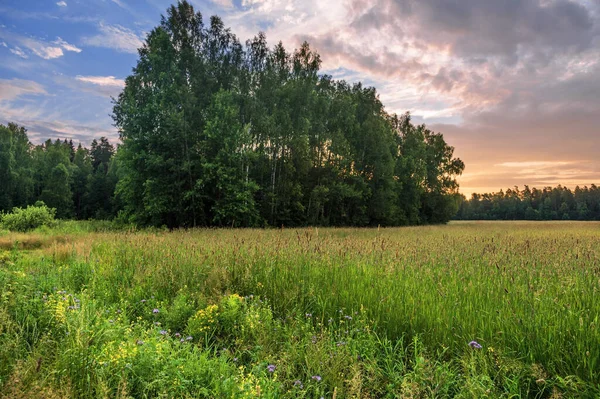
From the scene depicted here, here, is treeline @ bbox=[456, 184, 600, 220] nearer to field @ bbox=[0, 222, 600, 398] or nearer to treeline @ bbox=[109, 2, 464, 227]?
treeline @ bbox=[109, 2, 464, 227]

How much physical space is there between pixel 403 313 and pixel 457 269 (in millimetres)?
2401

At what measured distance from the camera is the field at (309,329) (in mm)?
2641

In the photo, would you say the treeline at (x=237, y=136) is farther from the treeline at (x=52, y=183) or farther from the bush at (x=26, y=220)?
the treeline at (x=52, y=183)

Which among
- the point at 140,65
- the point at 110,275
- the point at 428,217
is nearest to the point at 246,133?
the point at 140,65

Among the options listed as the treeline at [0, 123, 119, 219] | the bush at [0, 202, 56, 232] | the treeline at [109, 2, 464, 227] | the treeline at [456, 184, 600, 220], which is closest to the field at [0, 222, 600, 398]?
the treeline at [109, 2, 464, 227]

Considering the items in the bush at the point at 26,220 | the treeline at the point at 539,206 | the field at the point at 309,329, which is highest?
the treeline at the point at 539,206

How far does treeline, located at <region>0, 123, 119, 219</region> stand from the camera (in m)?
48.0

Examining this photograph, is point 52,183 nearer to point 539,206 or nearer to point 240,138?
point 240,138

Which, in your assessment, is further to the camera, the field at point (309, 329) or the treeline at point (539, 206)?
the treeline at point (539, 206)

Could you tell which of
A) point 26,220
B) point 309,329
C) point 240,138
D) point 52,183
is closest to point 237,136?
point 240,138

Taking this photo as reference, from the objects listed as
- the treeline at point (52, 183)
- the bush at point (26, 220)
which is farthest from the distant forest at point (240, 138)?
the treeline at point (52, 183)

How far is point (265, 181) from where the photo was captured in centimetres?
2756

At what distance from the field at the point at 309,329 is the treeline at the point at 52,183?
46439 mm

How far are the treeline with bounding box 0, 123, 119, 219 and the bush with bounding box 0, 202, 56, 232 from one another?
2720 centimetres
